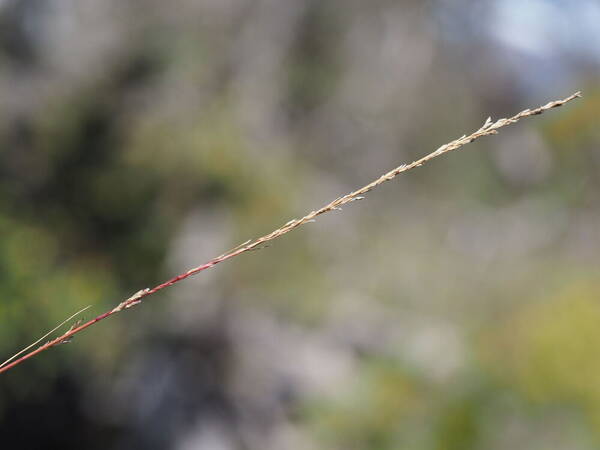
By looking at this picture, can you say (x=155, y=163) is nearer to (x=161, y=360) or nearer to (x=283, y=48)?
(x=161, y=360)

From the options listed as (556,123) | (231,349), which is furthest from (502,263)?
(231,349)

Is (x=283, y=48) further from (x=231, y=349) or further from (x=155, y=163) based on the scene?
(x=231, y=349)

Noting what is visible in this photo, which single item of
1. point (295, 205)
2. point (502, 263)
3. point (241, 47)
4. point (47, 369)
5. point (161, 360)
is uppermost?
point (241, 47)

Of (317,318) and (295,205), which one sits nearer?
(317,318)

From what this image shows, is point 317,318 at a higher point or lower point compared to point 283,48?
lower

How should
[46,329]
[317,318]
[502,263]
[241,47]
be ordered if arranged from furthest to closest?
[241,47], [502,263], [317,318], [46,329]

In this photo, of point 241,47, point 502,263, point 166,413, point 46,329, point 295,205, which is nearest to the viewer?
point 46,329

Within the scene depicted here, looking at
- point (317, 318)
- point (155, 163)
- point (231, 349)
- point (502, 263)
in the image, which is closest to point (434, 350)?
point (317, 318)
